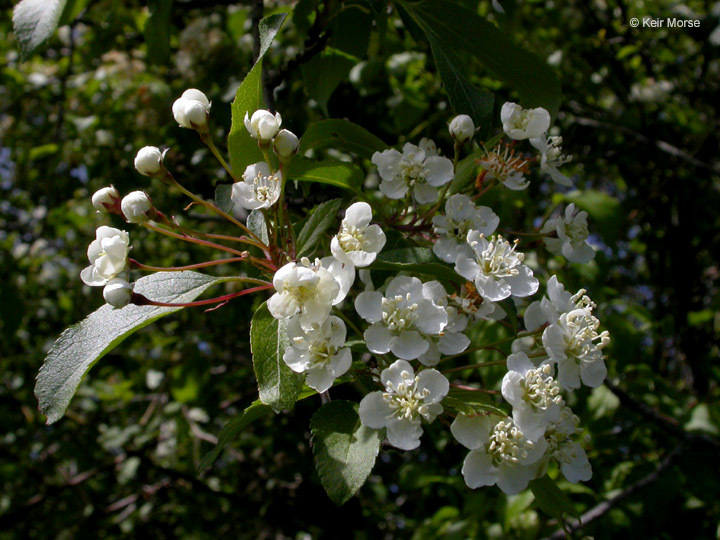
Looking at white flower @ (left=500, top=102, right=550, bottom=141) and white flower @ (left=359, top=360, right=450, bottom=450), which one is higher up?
white flower @ (left=500, top=102, right=550, bottom=141)

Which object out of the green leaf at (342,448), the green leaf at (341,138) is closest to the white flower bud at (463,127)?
the green leaf at (341,138)

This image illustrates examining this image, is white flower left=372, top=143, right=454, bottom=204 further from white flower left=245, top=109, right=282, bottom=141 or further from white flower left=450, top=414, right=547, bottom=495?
white flower left=450, top=414, right=547, bottom=495

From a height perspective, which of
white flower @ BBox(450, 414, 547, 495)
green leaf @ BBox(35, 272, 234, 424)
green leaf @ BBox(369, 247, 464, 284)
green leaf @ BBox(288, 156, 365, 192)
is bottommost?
white flower @ BBox(450, 414, 547, 495)

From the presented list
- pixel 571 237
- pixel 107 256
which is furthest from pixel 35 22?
pixel 571 237

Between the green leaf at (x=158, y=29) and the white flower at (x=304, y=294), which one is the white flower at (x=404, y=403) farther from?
the green leaf at (x=158, y=29)

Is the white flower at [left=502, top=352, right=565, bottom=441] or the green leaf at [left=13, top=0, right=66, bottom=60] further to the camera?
the green leaf at [left=13, top=0, right=66, bottom=60]

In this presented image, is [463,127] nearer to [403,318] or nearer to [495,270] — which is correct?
[495,270]

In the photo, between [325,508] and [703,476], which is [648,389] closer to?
[703,476]

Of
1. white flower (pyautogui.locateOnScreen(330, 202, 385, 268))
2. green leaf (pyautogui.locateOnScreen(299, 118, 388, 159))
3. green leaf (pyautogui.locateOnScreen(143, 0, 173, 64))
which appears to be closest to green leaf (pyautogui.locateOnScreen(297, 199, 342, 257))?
white flower (pyautogui.locateOnScreen(330, 202, 385, 268))
